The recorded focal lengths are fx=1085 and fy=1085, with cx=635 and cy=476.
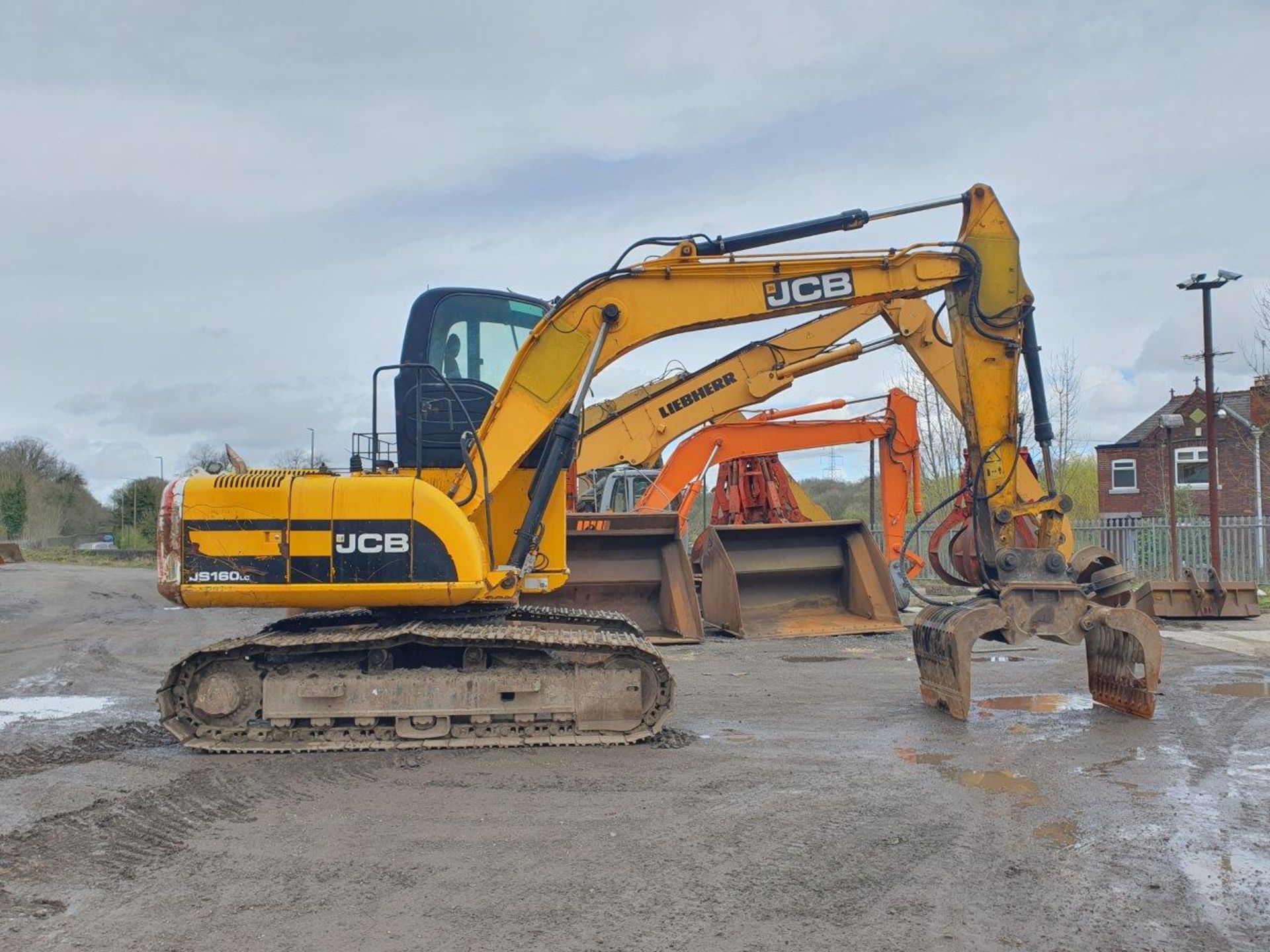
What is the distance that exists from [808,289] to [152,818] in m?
5.33

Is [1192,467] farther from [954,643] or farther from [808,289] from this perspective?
[808,289]

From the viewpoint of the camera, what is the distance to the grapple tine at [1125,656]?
7.60 m

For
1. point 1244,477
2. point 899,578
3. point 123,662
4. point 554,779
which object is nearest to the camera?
point 554,779

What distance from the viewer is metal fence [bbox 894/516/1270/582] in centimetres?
2152

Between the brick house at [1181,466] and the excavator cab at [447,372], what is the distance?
2857cm

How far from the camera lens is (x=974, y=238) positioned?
26.3 feet

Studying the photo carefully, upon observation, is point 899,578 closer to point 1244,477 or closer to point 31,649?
point 31,649

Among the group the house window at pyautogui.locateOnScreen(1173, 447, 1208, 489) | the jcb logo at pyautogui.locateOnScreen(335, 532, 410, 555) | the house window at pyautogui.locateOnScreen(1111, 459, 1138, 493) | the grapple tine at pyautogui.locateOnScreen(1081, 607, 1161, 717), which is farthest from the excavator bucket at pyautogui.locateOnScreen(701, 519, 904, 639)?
the house window at pyautogui.locateOnScreen(1111, 459, 1138, 493)

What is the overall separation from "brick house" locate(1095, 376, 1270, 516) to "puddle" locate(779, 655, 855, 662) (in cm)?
2373

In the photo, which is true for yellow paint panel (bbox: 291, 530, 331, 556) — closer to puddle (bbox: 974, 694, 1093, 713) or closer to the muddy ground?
the muddy ground

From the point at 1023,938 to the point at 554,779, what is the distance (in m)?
2.93

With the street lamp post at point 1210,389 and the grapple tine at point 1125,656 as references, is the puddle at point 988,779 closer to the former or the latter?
the grapple tine at point 1125,656

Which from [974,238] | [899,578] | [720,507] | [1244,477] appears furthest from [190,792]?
[1244,477]

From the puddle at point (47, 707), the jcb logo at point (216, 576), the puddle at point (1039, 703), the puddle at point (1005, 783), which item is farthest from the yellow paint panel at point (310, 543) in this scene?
the puddle at point (1039, 703)
